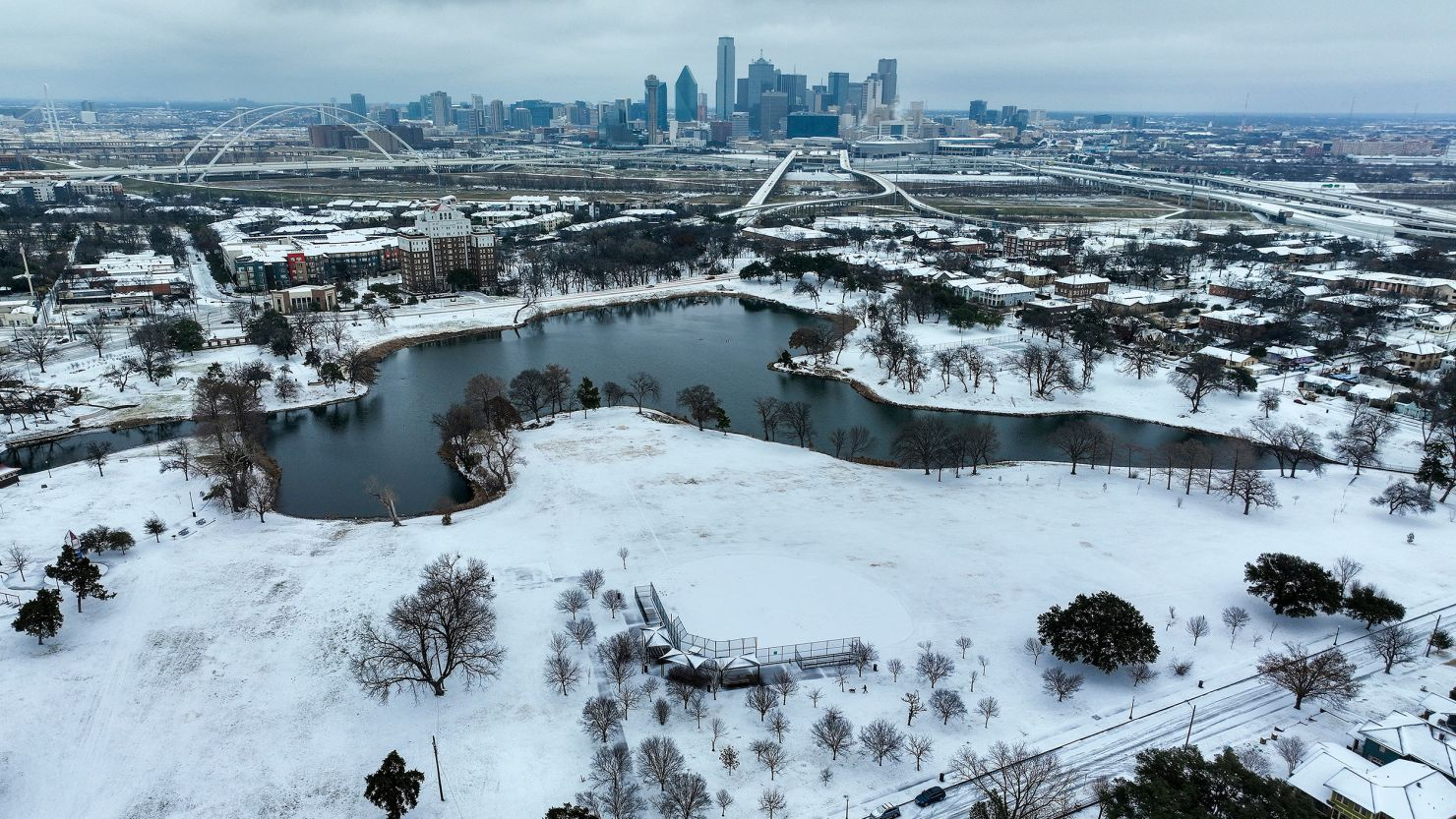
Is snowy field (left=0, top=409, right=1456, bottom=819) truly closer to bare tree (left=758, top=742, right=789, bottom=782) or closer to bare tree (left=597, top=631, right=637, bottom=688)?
bare tree (left=758, top=742, right=789, bottom=782)

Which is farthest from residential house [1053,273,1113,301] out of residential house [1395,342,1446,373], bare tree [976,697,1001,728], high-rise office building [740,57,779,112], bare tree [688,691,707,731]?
high-rise office building [740,57,779,112]

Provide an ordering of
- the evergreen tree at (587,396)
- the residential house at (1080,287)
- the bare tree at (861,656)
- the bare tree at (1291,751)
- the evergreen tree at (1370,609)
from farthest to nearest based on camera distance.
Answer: the residential house at (1080,287) < the evergreen tree at (587,396) < the evergreen tree at (1370,609) < the bare tree at (861,656) < the bare tree at (1291,751)

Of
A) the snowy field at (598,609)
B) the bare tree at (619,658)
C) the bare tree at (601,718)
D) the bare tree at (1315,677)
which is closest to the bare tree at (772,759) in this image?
the snowy field at (598,609)

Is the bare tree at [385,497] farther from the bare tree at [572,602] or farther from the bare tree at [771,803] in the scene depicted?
the bare tree at [771,803]

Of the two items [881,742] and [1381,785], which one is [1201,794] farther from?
[881,742]

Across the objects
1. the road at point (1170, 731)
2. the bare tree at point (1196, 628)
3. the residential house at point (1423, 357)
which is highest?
the residential house at point (1423, 357)

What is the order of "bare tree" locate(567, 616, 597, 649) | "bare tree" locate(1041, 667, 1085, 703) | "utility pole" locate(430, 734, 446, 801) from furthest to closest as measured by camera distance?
"bare tree" locate(567, 616, 597, 649) < "bare tree" locate(1041, 667, 1085, 703) < "utility pole" locate(430, 734, 446, 801)
